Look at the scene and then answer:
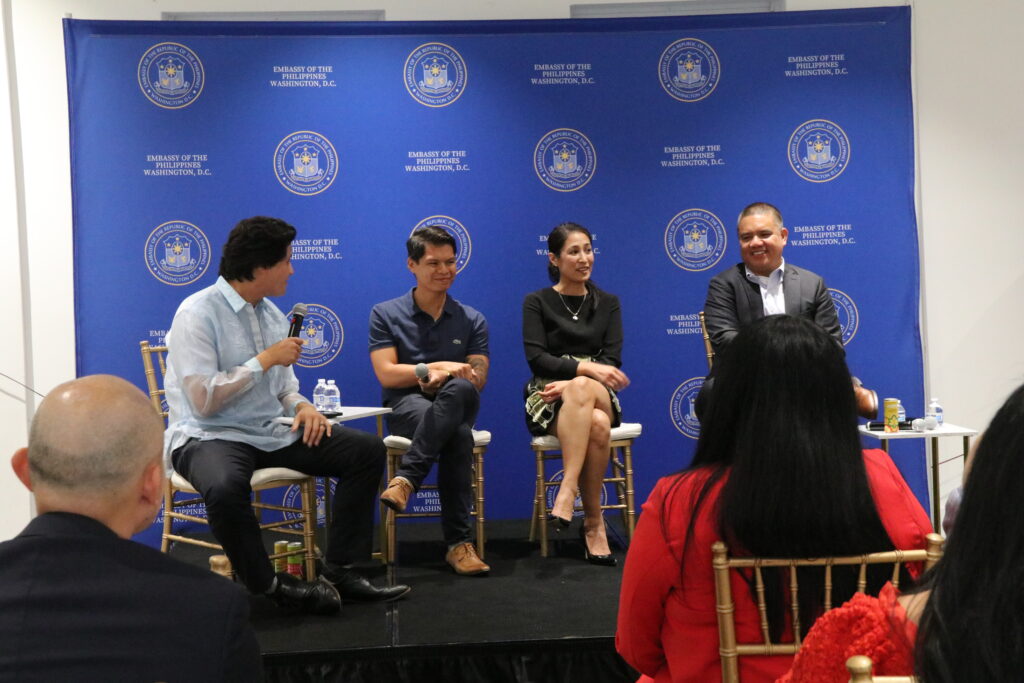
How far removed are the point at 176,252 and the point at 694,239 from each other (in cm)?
256

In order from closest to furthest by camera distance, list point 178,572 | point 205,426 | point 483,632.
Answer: point 178,572
point 483,632
point 205,426

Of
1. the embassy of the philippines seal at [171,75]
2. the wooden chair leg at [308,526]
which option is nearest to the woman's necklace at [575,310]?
the wooden chair leg at [308,526]

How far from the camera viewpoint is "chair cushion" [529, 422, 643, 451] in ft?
12.4

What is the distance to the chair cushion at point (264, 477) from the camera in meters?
3.14

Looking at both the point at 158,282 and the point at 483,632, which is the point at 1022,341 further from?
the point at 158,282

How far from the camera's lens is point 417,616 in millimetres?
3023

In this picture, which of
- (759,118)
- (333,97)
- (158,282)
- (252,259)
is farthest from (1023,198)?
(158,282)

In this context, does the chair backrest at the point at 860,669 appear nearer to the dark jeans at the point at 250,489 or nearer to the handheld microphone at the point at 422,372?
the dark jeans at the point at 250,489

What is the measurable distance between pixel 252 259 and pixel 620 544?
1.94 m

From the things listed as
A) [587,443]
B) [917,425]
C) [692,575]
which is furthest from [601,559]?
[692,575]

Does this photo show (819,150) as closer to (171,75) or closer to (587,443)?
(587,443)

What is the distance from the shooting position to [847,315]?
4668 millimetres

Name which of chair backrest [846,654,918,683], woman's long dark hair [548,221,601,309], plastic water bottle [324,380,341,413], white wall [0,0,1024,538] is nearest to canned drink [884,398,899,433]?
white wall [0,0,1024,538]

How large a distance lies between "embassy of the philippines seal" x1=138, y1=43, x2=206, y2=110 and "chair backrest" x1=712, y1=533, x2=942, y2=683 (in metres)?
4.07
